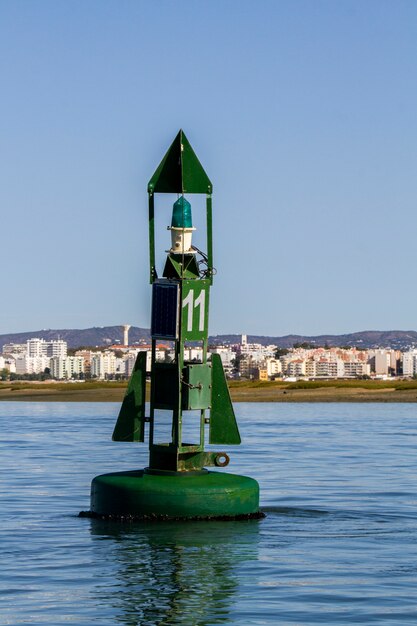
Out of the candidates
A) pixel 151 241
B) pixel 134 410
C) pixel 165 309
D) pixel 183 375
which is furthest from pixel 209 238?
pixel 134 410

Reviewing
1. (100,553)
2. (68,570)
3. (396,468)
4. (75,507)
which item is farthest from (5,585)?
(396,468)

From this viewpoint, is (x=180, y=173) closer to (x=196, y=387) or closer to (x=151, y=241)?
(x=151, y=241)

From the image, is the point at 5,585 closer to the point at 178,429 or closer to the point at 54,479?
the point at 178,429

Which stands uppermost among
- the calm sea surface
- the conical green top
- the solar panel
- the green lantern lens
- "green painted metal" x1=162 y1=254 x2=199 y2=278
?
the conical green top

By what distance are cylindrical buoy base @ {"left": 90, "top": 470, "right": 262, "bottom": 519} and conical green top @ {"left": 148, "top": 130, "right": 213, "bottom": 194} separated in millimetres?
4864

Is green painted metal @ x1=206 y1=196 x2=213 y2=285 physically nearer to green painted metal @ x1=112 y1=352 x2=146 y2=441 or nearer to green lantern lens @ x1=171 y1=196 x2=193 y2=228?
green lantern lens @ x1=171 y1=196 x2=193 y2=228

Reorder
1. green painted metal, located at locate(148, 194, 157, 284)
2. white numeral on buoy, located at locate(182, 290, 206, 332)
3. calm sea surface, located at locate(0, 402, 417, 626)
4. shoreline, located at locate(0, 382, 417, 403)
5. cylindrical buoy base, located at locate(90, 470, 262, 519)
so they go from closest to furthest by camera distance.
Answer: calm sea surface, located at locate(0, 402, 417, 626)
cylindrical buoy base, located at locate(90, 470, 262, 519)
white numeral on buoy, located at locate(182, 290, 206, 332)
green painted metal, located at locate(148, 194, 157, 284)
shoreline, located at locate(0, 382, 417, 403)

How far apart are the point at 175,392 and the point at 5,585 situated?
619cm

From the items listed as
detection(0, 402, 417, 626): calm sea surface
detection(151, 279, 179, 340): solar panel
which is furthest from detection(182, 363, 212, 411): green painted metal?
detection(0, 402, 417, 626): calm sea surface

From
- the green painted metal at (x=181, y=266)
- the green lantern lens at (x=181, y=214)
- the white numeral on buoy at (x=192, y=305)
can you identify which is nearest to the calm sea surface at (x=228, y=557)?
the white numeral on buoy at (x=192, y=305)

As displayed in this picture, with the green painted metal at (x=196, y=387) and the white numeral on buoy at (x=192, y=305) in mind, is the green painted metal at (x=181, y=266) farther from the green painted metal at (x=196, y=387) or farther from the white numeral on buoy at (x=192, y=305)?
the green painted metal at (x=196, y=387)

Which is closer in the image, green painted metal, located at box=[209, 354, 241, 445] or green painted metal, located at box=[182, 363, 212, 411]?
green painted metal, located at box=[182, 363, 212, 411]

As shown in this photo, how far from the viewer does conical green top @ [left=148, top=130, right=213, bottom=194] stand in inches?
937

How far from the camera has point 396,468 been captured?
121ft
